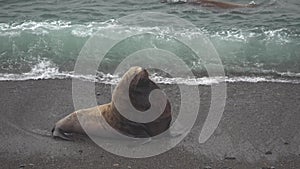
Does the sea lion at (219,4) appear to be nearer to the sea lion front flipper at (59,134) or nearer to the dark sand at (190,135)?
the dark sand at (190,135)

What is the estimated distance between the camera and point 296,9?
40.4 ft

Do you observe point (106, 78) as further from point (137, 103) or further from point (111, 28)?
point (111, 28)

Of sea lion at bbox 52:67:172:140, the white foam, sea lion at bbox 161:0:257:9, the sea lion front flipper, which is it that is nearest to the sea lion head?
sea lion at bbox 52:67:172:140

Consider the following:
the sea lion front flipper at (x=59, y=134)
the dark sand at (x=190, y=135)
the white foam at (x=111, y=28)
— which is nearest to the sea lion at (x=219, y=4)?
the white foam at (x=111, y=28)

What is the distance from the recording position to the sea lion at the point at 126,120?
21.5 feet

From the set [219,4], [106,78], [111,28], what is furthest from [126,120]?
[219,4]

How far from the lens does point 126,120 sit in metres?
6.62

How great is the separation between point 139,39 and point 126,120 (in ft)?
14.7

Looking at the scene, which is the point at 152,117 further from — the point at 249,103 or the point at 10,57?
the point at 10,57

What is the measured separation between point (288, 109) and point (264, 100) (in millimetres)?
444

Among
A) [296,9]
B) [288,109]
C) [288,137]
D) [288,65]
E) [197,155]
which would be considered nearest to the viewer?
[197,155]

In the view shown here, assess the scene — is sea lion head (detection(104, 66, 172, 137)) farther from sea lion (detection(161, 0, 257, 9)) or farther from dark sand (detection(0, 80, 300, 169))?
sea lion (detection(161, 0, 257, 9))

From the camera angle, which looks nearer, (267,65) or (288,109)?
(288,109)

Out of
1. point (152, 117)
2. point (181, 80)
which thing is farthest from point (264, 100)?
point (152, 117)
